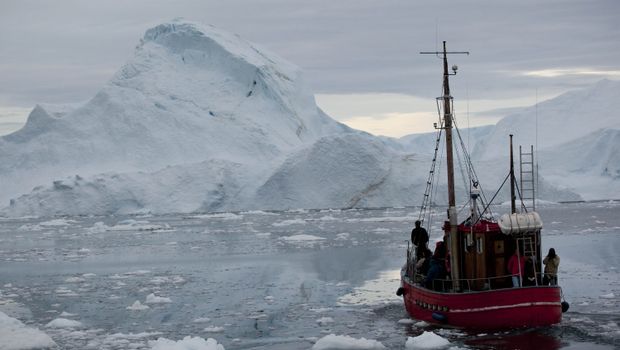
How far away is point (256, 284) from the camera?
19859 mm

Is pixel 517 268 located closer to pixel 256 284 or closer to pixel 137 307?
pixel 137 307

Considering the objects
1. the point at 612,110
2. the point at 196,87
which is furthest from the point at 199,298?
the point at 612,110

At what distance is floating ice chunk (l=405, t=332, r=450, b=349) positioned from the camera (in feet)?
41.5

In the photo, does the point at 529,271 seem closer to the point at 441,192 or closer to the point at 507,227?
the point at 507,227

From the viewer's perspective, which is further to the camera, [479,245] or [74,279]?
[74,279]

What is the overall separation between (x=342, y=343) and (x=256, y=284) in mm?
7271

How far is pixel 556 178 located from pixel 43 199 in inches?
1159

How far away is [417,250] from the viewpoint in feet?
53.0

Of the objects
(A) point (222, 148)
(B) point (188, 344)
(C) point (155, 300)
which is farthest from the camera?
(A) point (222, 148)

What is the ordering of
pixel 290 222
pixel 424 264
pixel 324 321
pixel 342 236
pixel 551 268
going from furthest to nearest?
pixel 290 222 < pixel 342 236 < pixel 424 264 < pixel 324 321 < pixel 551 268

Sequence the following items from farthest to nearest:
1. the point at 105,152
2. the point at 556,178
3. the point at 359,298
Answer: the point at 556,178
the point at 105,152
the point at 359,298

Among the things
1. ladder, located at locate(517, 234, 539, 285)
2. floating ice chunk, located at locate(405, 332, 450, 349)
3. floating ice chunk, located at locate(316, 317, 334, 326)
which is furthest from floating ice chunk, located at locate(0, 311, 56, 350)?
ladder, located at locate(517, 234, 539, 285)

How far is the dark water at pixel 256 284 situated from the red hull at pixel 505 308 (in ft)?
0.75

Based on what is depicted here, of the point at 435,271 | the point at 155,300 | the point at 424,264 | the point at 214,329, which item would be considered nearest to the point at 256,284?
the point at 155,300
